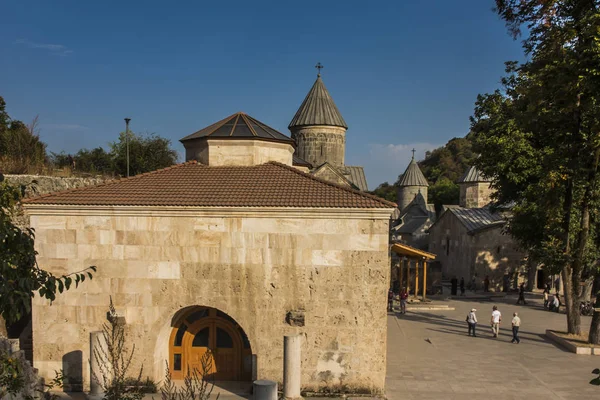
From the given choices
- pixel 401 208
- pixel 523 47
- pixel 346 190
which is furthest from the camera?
pixel 401 208

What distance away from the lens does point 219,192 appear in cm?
1079

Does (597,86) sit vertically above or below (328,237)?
above

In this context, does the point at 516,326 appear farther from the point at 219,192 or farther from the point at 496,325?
the point at 219,192

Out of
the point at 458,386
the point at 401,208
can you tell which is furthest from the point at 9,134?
the point at 401,208

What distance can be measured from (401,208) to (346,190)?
45.0 meters

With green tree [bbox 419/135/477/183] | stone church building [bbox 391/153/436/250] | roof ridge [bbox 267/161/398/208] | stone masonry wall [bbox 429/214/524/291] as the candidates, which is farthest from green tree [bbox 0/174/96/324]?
green tree [bbox 419/135/477/183]

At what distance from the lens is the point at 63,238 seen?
10.4m

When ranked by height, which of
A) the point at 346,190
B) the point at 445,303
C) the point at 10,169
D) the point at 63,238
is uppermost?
the point at 10,169

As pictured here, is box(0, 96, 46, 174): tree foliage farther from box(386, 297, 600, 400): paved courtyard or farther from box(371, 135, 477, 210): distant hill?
box(371, 135, 477, 210): distant hill

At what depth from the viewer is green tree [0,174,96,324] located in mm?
4742

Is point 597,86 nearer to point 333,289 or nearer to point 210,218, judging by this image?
point 333,289

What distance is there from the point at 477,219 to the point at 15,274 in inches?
1212

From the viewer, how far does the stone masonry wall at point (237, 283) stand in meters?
10.1

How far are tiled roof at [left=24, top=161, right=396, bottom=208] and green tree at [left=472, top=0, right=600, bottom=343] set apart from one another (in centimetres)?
534
